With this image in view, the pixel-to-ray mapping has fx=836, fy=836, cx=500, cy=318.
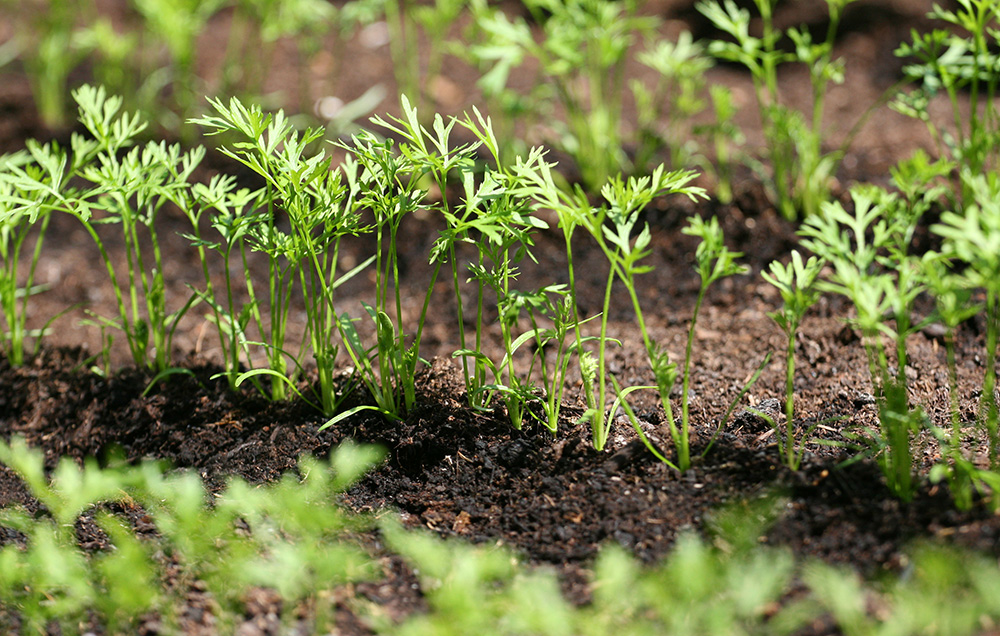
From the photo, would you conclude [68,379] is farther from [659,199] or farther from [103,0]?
[103,0]

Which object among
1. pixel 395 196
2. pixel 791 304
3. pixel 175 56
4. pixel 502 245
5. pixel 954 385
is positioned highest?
pixel 175 56

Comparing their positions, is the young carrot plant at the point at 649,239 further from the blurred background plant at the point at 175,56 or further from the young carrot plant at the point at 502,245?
the blurred background plant at the point at 175,56

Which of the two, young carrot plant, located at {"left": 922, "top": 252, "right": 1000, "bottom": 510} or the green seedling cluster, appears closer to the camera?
young carrot plant, located at {"left": 922, "top": 252, "right": 1000, "bottom": 510}

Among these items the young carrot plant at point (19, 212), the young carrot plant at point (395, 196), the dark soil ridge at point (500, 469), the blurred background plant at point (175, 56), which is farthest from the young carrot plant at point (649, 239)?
the blurred background plant at point (175, 56)

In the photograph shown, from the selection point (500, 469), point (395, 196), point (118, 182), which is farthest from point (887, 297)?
point (118, 182)

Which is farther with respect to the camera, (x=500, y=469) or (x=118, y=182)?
(x=118, y=182)

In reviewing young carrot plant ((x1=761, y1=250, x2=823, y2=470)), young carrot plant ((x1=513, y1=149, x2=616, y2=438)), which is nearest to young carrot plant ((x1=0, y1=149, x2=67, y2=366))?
young carrot plant ((x1=513, y1=149, x2=616, y2=438))

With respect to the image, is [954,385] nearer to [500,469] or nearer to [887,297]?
[887,297]

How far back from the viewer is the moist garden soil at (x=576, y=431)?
A: 157cm

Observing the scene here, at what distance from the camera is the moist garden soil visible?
1.57 metres

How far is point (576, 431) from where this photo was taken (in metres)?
1.92

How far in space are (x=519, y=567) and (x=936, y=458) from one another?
90cm

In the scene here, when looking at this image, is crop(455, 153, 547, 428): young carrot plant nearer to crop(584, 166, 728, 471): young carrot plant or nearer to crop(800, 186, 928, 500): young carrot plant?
crop(584, 166, 728, 471): young carrot plant

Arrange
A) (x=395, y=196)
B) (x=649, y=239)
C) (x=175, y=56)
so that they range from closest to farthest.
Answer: (x=649, y=239) → (x=395, y=196) → (x=175, y=56)
